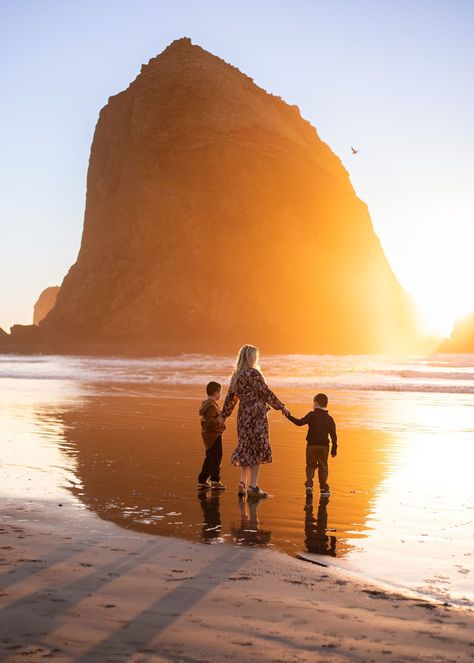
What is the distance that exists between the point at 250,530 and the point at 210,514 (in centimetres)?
79

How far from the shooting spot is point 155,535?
21.2ft

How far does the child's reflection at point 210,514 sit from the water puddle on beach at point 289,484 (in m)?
0.01

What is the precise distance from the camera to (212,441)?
30.0 feet

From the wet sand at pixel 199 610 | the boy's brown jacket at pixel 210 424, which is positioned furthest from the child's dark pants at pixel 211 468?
the wet sand at pixel 199 610

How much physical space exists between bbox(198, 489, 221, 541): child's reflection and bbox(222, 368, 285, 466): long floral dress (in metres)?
0.51

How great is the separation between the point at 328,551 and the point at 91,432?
8.90 m

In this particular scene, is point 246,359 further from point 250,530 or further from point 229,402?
point 250,530

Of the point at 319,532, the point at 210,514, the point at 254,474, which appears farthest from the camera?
the point at 254,474

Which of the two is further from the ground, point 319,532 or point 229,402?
point 229,402

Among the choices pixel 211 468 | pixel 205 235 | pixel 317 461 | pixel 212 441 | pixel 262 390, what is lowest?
pixel 211 468

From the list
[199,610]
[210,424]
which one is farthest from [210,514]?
[199,610]

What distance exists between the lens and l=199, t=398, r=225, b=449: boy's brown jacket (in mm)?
9148

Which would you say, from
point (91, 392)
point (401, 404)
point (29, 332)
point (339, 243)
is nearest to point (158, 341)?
point (29, 332)

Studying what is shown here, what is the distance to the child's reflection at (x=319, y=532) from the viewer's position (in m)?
6.13
